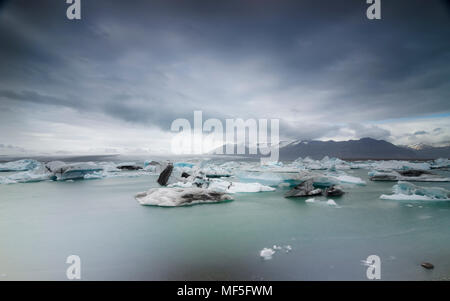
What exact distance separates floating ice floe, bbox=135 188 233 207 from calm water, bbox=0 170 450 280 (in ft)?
1.06

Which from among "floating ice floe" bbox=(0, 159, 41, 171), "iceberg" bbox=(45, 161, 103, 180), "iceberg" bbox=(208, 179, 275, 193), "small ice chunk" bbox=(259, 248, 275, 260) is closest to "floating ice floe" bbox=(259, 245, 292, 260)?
"small ice chunk" bbox=(259, 248, 275, 260)

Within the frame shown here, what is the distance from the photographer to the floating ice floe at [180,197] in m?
6.68

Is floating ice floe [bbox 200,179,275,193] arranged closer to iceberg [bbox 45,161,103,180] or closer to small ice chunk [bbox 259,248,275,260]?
small ice chunk [bbox 259,248,275,260]

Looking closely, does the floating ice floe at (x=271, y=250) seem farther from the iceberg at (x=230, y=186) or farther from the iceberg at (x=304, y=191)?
the iceberg at (x=230, y=186)

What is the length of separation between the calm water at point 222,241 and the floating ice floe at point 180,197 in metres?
0.32

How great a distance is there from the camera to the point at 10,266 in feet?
9.62

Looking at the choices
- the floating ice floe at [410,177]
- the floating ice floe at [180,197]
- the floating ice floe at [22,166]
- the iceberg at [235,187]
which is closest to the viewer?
the floating ice floe at [180,197]

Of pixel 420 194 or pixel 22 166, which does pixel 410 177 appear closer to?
pixel 420 194

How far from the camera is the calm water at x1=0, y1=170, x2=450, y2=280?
2715 mm

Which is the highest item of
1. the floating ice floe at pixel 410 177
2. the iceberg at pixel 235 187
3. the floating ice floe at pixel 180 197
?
the floating ice floe at pixel 180 197

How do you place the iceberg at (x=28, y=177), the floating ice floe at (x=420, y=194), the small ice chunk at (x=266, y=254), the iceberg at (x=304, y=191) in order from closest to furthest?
the small ice chunk at (x=266, y=254), the floating ice floe at (x=420, y=194), the iceberg at (x=304, y=191), the iceberg at (x=28, y=177)

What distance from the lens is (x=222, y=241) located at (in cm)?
380

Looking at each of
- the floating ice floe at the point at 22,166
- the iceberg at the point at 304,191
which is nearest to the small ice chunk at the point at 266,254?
the iceberg at the point at 304,191
